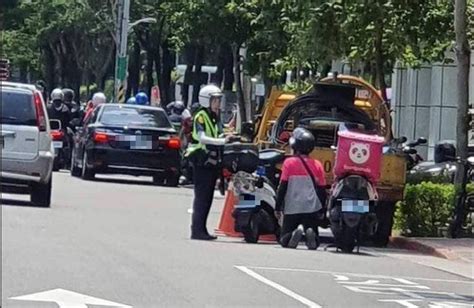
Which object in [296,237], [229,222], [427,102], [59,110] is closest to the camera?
[296,237]

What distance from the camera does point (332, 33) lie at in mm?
26453

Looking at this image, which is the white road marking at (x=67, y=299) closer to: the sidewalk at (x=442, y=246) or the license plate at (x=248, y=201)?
the license plate at (x=248, y=201)

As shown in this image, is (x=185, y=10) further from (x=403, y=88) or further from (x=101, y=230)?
(x=101, y=230)

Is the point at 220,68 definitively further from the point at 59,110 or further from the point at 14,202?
the point at 14,202

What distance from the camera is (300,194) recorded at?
18.1m

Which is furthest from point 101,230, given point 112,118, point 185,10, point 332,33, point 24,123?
point 185,10

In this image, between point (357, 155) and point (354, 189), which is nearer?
point (354, 189)

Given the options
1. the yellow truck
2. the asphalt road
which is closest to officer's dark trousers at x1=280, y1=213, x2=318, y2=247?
the asphalt road

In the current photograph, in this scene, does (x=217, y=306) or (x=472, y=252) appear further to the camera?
(x=472, y=252)

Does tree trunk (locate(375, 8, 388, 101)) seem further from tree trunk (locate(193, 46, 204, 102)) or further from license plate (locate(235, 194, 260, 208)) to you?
tree trunk (locate(193, 46, 204, 102))

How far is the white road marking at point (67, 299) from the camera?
38.9 feet

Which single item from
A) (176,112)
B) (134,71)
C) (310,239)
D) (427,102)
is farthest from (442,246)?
(134,71)

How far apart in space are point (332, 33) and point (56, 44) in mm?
47528

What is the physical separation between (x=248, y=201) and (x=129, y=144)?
36.7ft
